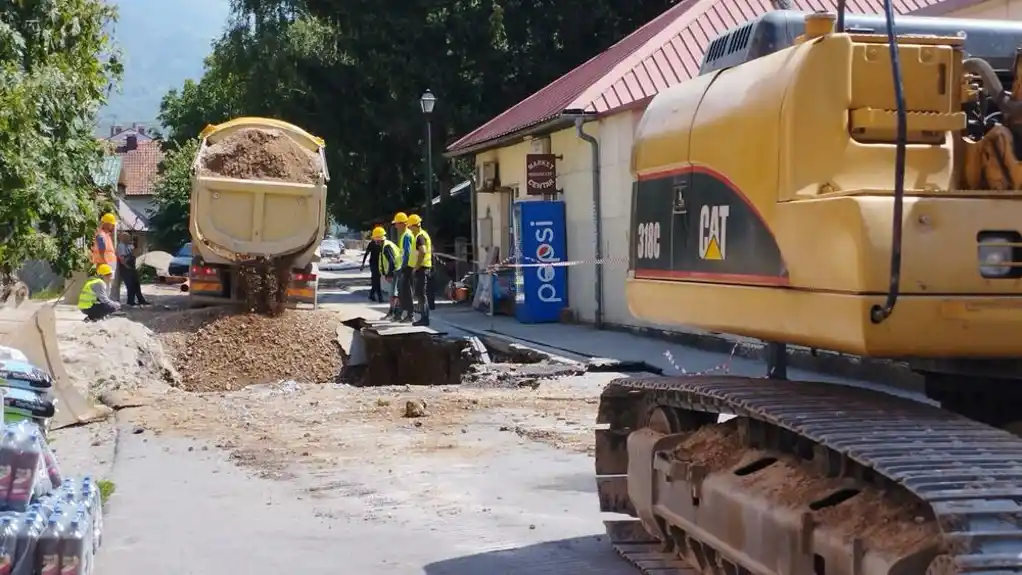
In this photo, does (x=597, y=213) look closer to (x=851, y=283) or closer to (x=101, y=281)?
(x=101, y=281)

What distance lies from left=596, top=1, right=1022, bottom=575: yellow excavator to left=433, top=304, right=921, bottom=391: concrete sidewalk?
4.46m

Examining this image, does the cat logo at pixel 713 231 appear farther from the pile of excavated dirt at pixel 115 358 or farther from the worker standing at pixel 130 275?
the worker standing at pixel 130 275

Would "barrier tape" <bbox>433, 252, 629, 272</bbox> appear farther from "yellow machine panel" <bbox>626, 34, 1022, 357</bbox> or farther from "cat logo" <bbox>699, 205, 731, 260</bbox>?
"yellow machine panel" <bbox>626, 34, 1022, 357</bbox>

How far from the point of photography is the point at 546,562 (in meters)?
6.89

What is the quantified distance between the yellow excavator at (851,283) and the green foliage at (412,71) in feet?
94.0

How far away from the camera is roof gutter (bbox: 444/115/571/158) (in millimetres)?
21703

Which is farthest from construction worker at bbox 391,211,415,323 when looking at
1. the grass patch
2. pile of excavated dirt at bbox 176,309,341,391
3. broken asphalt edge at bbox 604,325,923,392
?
the grass patch

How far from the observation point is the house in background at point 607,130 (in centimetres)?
1997

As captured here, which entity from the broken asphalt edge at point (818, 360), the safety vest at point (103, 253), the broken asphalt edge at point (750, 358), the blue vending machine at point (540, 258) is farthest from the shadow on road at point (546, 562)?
the blue vending machine at point (540, 258)

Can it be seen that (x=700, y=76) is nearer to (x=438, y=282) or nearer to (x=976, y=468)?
(x=976, y=468)

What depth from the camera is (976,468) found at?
3832mm

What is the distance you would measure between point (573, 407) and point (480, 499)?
393cm

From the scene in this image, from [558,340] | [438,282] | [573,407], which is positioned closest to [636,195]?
[573,407]

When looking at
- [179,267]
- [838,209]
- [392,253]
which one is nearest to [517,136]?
[392,253]
